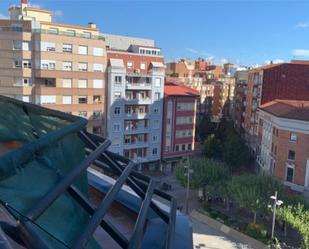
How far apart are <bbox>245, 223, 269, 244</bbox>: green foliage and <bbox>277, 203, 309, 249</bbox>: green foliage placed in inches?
57.0

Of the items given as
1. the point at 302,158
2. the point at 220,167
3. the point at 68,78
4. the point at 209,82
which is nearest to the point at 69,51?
the point at 68,78

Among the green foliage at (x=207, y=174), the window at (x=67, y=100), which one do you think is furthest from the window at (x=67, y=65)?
the green foliage at (x=207, y=174)

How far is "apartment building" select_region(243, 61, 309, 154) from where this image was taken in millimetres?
38625

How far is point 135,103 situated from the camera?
3681cm

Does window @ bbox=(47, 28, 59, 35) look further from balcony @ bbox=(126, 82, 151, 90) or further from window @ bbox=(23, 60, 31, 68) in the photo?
balcony @ bbox=(126, 82, 151, 90)

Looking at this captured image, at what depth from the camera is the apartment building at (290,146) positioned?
90.2 ft

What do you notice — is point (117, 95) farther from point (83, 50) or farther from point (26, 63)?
point (26, 63)

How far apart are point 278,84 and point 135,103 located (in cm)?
1658

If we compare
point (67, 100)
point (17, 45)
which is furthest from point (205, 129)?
point (17, 45)

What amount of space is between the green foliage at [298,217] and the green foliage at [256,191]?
1511 mm

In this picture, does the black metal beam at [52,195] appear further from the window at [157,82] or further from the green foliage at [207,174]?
the window at [157,82]

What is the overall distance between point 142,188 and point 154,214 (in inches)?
15.6

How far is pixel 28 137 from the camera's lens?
3.93 meters

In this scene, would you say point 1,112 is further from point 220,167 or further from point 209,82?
point 209,82
